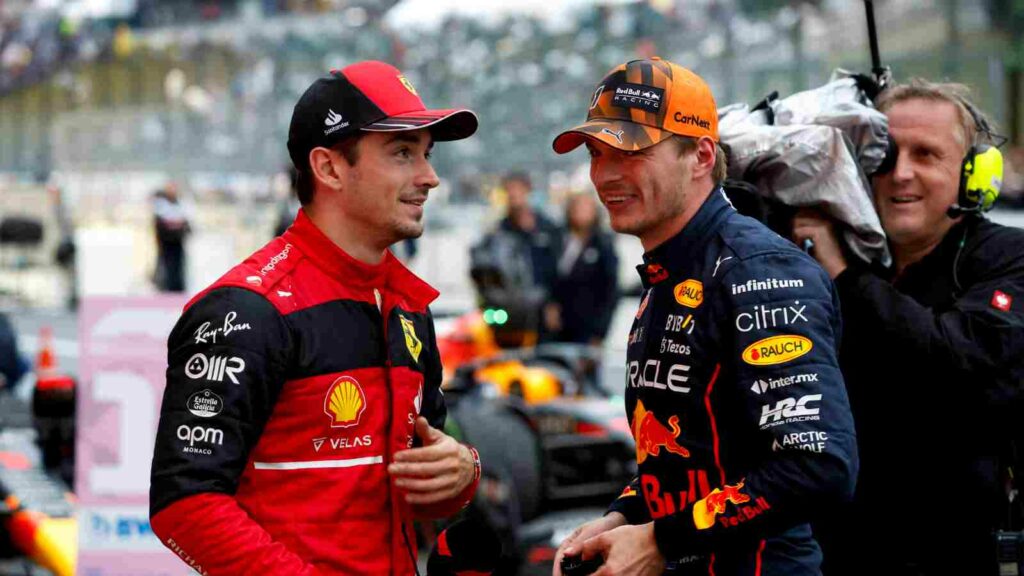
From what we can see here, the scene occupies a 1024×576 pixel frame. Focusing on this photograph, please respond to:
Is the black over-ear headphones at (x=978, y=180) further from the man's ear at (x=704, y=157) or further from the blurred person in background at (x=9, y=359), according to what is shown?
the blurred person in background at (x=9, y=359)

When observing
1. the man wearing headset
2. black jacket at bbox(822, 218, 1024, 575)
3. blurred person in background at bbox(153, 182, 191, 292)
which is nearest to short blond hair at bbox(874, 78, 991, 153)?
the man wearing headset

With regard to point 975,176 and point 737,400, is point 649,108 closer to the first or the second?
point 737,400

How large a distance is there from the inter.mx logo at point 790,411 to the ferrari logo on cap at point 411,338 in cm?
76

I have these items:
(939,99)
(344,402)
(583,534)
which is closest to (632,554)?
(583,534)

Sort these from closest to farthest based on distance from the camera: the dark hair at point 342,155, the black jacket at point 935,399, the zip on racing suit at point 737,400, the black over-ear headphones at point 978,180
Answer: the zip on racing suit at point 737,400 < the dark hair at point 342,155 < the black jacket at point 935,399 < the black over-ear headphones at point 978,180

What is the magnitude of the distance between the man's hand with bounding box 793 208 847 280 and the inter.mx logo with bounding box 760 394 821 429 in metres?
0.70

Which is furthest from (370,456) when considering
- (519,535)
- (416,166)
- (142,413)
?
(519,535)

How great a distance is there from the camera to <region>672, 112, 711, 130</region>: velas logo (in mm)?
2533

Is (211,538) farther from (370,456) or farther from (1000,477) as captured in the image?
(1000,477)

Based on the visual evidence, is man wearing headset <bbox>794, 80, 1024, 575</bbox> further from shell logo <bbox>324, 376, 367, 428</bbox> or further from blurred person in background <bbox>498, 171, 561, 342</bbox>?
blurred person in background <bbox>498, 171, 561, 342</bbox>

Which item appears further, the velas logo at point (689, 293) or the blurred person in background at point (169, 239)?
the blurred person in background at point (169, 239)

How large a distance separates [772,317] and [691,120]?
1.38ft

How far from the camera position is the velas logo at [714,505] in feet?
7.66

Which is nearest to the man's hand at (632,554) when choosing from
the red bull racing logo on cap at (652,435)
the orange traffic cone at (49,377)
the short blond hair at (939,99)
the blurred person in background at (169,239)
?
the red bull racing logo on cap at (652,435)
